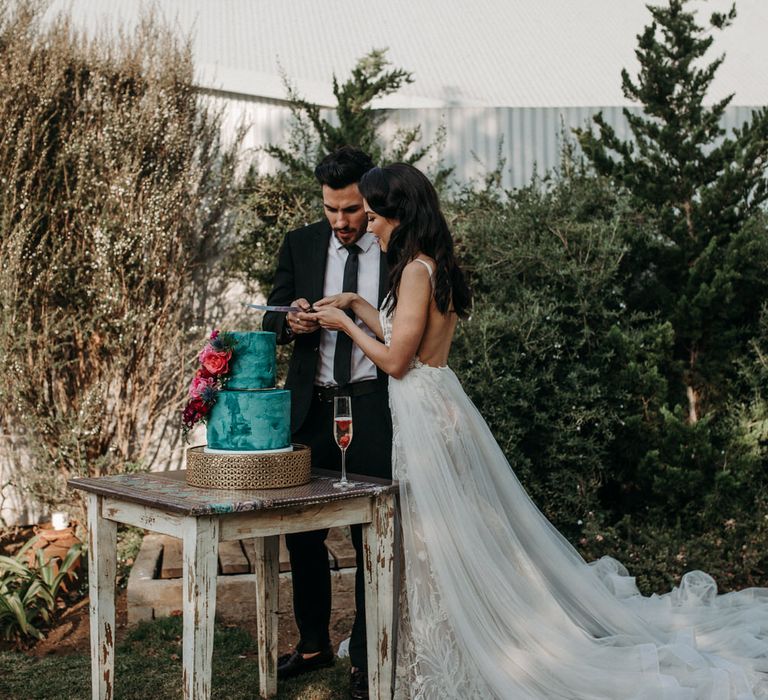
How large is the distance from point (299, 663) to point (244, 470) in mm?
1374

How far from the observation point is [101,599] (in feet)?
9.75

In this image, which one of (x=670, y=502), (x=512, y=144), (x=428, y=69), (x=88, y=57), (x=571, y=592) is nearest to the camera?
(x=571, y=592)

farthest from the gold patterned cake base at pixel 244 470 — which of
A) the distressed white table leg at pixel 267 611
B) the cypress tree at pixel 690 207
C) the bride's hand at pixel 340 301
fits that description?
the cypress tree at pixel 690 207

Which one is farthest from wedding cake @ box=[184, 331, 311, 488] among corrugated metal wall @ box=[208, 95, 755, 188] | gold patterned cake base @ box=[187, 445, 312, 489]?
corrugated metal wall @ box=[208, 95, 755, 188]

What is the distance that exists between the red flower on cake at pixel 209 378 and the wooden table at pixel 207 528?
9.6 inches

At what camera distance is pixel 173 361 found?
643 centimetres

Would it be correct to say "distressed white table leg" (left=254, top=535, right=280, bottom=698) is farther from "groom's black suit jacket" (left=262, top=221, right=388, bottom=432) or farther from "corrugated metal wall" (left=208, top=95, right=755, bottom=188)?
"corrugated metal wall" (left=208, top=95, right=755, bottom=188)

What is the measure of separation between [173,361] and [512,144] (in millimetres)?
3089

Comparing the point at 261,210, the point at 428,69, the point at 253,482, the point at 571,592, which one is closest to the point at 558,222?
the point at 261,210

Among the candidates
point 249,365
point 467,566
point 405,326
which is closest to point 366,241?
point 405,326

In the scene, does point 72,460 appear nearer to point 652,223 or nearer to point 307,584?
point 307,584

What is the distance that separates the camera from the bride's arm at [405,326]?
10.0 feet

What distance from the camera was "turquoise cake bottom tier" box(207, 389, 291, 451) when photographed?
2.77 metres

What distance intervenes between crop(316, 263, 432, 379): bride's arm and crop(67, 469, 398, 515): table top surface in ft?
1.40
